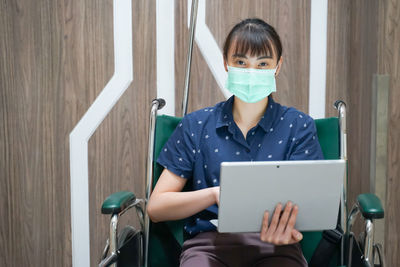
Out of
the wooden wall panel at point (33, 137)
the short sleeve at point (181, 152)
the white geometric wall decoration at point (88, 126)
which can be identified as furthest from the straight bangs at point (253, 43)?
the wooden wall panel at point (33, 137)

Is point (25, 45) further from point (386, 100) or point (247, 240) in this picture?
point (386, 100)

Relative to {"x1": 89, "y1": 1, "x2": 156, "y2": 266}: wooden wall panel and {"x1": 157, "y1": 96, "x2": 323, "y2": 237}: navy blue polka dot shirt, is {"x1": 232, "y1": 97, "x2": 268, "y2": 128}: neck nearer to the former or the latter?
{"x1": 157, "y1": 96, "x2": 323, "y2": 237}: navy blue polka dot shirt

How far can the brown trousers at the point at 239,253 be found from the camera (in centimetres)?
119

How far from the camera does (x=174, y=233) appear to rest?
1.48 meters

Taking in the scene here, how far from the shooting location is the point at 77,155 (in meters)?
2.17

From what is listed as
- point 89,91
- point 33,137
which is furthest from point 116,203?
point 33,137

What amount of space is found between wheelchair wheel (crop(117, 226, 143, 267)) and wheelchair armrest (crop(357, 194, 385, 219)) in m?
0.69

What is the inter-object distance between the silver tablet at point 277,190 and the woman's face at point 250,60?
46cm

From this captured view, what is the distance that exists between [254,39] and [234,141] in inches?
12.9

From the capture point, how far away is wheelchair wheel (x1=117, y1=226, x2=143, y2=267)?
1.25 meters

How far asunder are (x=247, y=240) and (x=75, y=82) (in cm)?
132

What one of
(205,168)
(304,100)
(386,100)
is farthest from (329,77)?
(205,168)

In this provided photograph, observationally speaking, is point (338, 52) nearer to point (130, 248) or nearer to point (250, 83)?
point (250, 83)

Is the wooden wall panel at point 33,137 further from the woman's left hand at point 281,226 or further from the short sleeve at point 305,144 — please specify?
the woman's left hand at point 281,226
